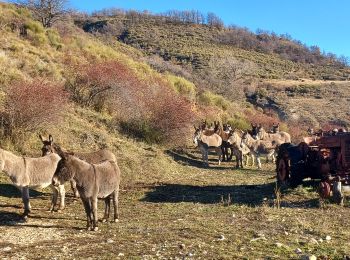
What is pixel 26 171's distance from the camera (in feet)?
37.0

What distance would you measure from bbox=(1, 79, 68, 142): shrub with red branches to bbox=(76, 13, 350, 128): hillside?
110 ft

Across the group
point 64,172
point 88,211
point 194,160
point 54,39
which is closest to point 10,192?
point 64,172

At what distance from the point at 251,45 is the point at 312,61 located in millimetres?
12729

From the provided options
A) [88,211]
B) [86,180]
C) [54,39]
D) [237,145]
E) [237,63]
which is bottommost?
[88,211]

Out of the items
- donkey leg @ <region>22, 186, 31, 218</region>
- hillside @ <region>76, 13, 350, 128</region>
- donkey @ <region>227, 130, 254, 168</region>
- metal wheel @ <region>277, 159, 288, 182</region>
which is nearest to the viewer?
donkey leg @ <region>22, 186, 31, 218</region>

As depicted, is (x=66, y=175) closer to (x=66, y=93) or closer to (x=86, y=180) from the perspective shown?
(x=86, y=180)

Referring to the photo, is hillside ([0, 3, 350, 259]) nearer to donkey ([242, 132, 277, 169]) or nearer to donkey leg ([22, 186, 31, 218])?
donkey leg ([22, 186, 31, 218])

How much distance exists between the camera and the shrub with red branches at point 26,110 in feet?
58.3

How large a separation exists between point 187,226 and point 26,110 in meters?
10.1

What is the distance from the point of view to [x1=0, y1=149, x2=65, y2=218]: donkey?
11.0 m

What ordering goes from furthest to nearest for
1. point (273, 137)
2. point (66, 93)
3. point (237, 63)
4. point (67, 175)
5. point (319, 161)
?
point (237, 63), point (273, 137), point (66, 93), point (319, 161), point (67, 175)

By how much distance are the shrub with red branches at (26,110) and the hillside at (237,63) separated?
3353 centimetres

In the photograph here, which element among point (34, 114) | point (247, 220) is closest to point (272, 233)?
point (247, 220)

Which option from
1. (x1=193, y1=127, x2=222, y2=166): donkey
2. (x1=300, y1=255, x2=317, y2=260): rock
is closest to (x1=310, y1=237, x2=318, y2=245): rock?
(x1=300, y1=255, x2=317, y2=260): rock
